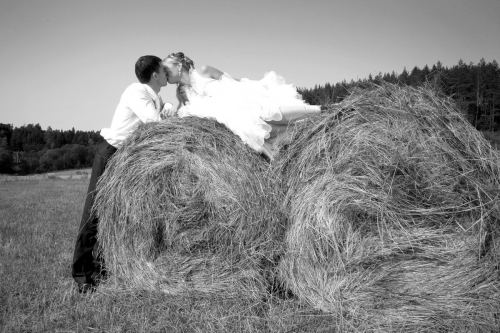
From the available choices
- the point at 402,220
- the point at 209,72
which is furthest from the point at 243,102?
the point at 402,220

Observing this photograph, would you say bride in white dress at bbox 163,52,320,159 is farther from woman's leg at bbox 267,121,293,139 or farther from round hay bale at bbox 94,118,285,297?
round hay bale at bbox 94,118,285,297

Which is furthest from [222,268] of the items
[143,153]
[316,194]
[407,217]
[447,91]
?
[447,91]

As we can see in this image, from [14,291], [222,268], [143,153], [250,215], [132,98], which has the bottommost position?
[14,291]

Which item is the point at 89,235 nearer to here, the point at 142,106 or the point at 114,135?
the point at 114,135

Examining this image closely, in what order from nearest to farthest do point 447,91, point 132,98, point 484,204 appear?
point 484,204 → point 447,91 → point 132,98

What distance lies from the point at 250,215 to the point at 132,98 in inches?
69.8

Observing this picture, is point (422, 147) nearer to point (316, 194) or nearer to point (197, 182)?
point (316, 194)

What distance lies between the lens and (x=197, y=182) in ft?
11.5

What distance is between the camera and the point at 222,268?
3.34 meters

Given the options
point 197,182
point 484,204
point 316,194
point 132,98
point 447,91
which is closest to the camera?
point 484,204

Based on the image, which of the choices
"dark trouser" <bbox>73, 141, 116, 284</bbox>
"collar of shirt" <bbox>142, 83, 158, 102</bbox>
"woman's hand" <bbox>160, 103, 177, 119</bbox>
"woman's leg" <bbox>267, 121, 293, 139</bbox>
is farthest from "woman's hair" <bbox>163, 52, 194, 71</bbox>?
"woman's leg" <bbox>267, 121, 293, 139</bbox>

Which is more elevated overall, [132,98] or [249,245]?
[132,98]

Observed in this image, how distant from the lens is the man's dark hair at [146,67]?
13.3ft

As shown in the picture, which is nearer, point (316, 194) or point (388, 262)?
point (388, 262)
